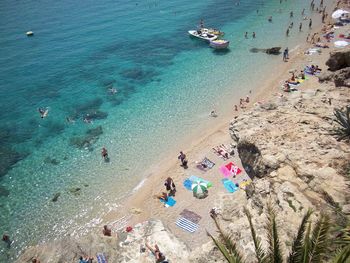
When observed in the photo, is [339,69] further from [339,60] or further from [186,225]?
[186,225]

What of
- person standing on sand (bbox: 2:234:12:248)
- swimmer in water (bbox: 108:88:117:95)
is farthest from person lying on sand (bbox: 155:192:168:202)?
swimmer in water (bbox: 108:88:117:95)

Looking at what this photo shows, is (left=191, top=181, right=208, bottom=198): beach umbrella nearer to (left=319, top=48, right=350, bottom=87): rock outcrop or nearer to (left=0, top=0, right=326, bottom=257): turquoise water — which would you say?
(left=0, top=0, right=326, bottom=257): turquoise water

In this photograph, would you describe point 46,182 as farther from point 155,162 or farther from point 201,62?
point 201,62

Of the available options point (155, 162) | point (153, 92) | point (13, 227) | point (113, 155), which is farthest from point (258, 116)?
point (13, 227)

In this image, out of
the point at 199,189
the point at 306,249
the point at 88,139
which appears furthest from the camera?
the point at 88,139

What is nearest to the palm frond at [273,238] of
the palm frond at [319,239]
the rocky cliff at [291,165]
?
the palm frond at [319,239]

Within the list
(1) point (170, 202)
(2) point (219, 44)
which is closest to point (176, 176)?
(1) point (170, 202)

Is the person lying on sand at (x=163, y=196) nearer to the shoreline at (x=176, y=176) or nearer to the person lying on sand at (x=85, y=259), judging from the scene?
the shoreline at (x=176, y=176)
